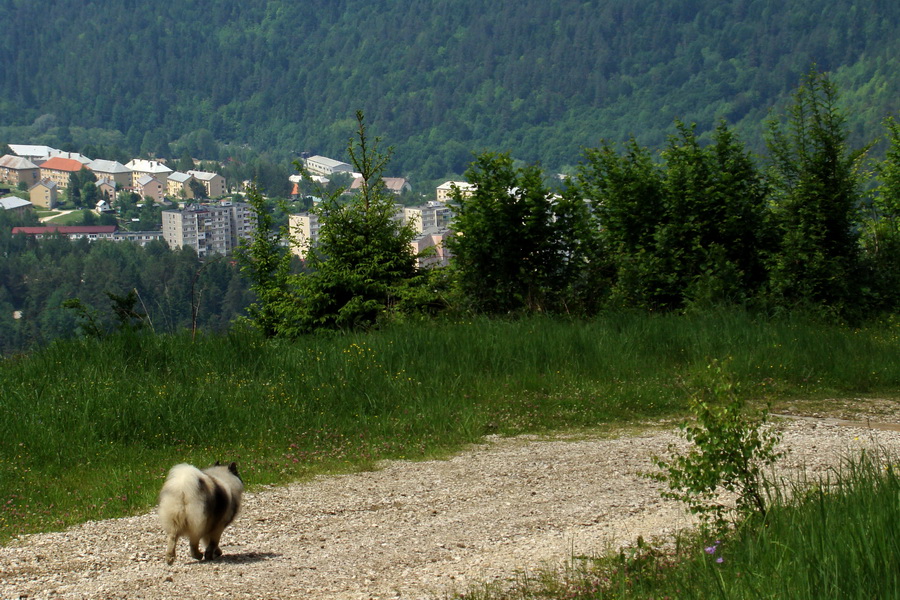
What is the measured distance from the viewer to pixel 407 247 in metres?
16.3

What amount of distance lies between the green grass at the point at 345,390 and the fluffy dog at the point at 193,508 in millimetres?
1393

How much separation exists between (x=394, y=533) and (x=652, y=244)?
34.8 ft

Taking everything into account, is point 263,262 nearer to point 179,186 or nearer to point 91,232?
point 91,232

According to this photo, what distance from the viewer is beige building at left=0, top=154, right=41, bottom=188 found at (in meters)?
149

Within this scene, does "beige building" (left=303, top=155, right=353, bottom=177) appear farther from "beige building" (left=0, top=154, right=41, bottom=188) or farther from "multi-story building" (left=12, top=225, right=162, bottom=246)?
"multi-story building" (left=12, top=225, right=162, bottom=246)

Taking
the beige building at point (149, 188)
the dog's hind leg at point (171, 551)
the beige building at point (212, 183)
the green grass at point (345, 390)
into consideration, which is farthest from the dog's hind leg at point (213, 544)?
the beige building at point (212, 183)

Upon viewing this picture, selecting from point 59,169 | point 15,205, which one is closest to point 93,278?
point 15,205

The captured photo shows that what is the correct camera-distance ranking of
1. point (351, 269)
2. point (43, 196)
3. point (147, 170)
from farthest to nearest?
point (147, 170)
point (43, 196)
point (351, 269)

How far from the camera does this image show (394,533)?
20.0ft

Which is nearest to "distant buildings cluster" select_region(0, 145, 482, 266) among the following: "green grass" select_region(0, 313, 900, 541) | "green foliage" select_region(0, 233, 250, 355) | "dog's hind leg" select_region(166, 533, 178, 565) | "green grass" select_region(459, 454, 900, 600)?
"green foliage" select_region(0, 233, 250, 355)

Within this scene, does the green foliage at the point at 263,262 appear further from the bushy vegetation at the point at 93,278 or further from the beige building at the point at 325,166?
the beige building at the point at 325,166

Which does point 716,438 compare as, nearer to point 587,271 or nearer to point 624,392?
point 624,392

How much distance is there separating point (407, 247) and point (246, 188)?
1087 cm

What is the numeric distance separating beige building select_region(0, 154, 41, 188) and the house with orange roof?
122 cm
